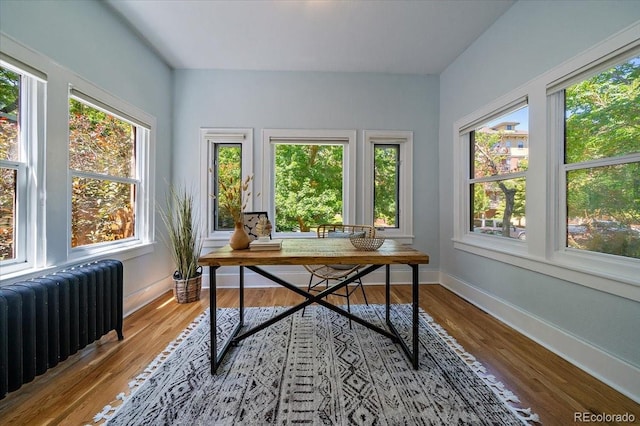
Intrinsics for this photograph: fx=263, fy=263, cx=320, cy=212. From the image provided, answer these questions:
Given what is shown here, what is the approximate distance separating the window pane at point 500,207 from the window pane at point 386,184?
3.16 feet

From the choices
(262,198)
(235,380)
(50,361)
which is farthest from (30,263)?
(262,198)

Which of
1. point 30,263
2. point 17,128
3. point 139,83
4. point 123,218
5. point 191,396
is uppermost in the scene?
point 139,83

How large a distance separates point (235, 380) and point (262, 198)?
2.23m

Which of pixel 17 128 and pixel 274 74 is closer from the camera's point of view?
pixel 17 128

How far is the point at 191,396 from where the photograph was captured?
4.89ft

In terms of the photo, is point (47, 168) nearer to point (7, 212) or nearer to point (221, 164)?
point (7, 212)

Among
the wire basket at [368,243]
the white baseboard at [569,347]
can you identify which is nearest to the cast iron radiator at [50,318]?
the wire basket at [368,243]

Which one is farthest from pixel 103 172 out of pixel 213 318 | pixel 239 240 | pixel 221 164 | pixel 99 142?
pixel 213 318

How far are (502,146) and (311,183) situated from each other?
7.21ft

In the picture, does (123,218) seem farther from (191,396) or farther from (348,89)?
(348,89)

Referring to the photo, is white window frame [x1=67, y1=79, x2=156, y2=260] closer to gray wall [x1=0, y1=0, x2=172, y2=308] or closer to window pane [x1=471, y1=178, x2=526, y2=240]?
gray wall [x1=0, y1=0, x2=172, y2=308]

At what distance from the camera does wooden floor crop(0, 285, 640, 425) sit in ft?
4.59

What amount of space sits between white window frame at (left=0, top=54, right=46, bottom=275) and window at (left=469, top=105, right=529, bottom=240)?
12.4 feet

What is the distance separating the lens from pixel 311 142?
11.6 feet
